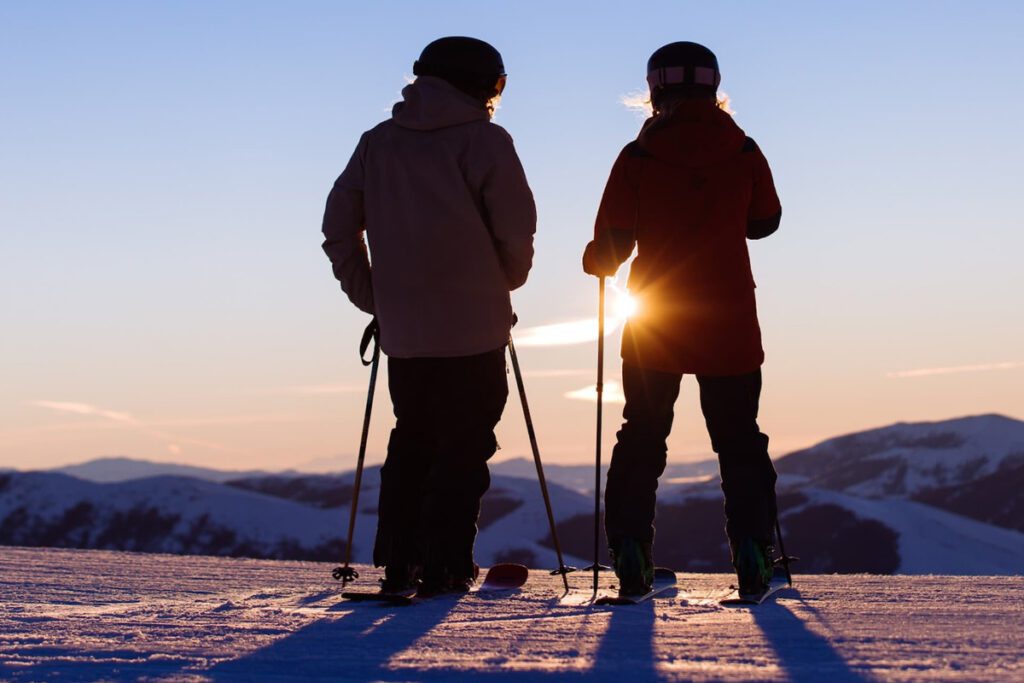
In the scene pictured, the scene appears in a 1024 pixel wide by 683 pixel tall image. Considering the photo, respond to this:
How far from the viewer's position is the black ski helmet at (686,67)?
267 inches

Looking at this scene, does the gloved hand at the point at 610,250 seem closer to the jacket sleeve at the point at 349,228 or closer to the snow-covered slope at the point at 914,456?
the jacket sleeve at the point at 349,228

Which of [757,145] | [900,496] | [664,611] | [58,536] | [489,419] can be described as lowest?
[664,611]

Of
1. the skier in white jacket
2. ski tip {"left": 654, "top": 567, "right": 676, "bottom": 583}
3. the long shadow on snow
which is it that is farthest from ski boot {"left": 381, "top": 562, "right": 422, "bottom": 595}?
ski tip {"left": 654, "top": 567, "right": 676, "bottom": 583}

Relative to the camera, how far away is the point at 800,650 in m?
4.55

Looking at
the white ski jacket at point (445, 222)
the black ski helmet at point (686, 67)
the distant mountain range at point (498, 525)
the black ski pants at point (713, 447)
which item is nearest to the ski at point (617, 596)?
the black ski pants at point (713, 447)

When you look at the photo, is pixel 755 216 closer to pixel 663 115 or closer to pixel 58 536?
pixel 663 115

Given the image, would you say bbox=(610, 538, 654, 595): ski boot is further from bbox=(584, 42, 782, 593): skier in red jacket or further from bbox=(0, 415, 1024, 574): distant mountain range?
bbox=(0, 415, 1024, 574): distant mountain range

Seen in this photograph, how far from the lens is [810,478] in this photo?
327 ft

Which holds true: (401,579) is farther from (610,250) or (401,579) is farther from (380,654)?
(380,654)

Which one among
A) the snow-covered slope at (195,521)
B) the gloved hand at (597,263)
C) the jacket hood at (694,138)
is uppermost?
the snow-covered slope at (195,521)

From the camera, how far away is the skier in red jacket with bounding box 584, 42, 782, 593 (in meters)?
6.68

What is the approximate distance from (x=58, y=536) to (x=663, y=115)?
4720 cm

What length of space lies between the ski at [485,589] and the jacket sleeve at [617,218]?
1737 millimetres

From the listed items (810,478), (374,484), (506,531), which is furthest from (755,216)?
(810,478)
